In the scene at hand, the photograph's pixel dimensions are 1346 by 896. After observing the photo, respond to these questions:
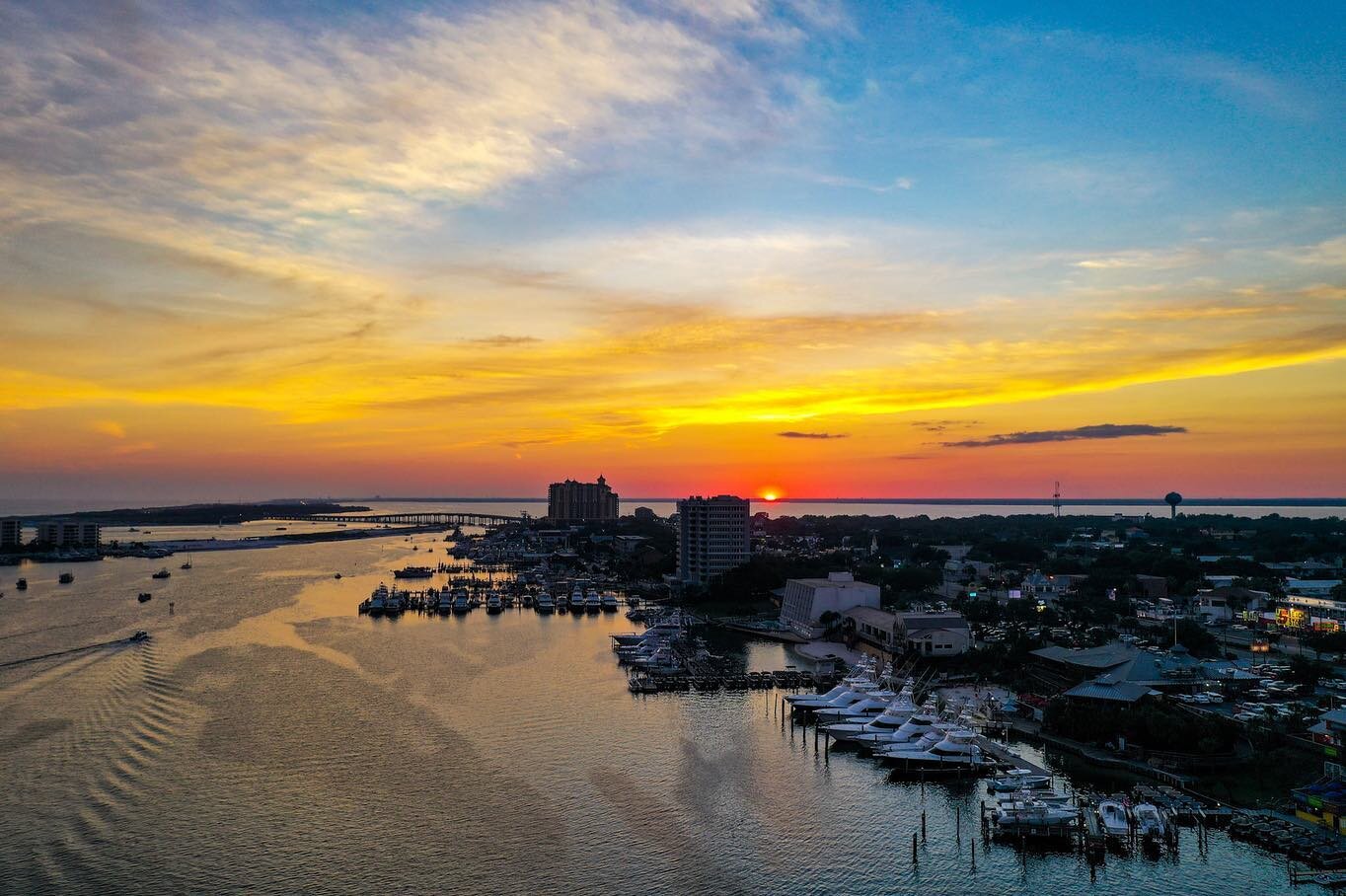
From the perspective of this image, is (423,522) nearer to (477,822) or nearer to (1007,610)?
(1007,610)

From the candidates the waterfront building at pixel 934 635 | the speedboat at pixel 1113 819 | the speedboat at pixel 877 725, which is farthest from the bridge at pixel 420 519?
the speedboat at pixel 1113 819

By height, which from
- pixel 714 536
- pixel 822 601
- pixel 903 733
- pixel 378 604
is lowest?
pixel 903 733

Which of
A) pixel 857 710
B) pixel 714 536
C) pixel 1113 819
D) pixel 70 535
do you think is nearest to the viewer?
pixel 1113 819

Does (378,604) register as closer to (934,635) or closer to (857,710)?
(934,635)

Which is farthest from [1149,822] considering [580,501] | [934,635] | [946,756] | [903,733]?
[580,501]

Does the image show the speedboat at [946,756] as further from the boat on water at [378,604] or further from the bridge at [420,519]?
the bridge at [420,519]

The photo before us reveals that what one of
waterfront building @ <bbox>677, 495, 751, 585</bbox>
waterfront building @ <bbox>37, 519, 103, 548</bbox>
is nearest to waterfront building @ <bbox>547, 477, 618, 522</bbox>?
waterfront building @ <bbox>37, 519, 103, 548</bbox>
